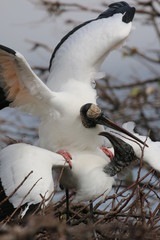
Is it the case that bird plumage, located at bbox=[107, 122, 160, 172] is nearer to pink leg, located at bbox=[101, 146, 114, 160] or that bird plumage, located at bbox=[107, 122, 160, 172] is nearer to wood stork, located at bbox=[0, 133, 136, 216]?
wood stork, located at bbox=[0, 133, 136, 216]

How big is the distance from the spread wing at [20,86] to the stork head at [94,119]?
199mm

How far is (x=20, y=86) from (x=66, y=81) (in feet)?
1.54

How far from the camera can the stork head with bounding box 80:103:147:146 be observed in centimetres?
404

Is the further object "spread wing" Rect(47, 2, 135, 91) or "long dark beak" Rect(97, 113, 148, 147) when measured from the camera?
"spread wing" Rect(47, 2, 135, 91)

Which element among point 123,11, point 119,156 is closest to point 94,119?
point 119,156

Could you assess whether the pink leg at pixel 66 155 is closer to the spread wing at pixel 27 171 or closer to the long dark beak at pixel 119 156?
the spread wing at pixel 27 171

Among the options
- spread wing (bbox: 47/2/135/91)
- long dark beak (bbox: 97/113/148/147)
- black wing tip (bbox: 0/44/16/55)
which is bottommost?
long dark beak (bbox: 97/113/148/147)

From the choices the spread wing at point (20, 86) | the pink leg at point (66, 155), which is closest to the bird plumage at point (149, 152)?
the pink leg at point (66, 155)

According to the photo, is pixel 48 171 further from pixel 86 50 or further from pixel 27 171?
pixel 86 50

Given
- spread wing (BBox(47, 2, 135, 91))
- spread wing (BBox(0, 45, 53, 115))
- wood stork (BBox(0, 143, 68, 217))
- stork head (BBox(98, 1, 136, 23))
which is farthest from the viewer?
stork head (BBox(98, 1, 136, 23))

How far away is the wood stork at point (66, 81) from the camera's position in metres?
3.97

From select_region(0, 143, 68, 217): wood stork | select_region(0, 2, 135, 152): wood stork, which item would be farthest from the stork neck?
select_region(0, 143, 68, 217): wood stork

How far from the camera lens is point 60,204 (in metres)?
4.38

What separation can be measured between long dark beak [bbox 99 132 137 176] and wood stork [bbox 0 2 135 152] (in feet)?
0.48
